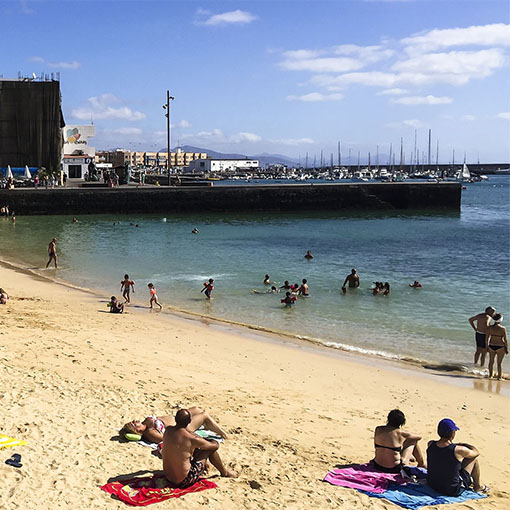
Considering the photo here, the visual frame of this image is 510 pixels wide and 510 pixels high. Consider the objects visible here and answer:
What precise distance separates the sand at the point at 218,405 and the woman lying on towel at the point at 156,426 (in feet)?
0.76

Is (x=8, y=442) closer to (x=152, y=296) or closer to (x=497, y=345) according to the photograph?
(x=497, y=345)

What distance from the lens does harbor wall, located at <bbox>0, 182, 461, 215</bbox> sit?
50219 millimetres

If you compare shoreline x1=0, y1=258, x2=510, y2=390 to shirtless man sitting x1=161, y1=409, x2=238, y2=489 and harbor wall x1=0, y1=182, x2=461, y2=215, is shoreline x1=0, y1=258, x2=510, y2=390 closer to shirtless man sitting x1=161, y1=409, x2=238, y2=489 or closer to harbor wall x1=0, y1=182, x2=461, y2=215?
shirtless man sitting x1=161, y1=409, x2=238, y2=489

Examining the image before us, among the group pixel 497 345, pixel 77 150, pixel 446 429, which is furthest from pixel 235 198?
pixel 446 429

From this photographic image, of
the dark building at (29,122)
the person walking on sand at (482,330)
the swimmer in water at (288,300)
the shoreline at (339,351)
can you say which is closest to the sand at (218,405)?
the shoreline at (339,351)

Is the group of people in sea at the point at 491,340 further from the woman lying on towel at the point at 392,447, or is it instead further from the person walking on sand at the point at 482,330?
the woman lying on towel at the point at 392,447

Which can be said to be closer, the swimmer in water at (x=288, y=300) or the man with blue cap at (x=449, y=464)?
the man with blue cap at (x=449, y=464)

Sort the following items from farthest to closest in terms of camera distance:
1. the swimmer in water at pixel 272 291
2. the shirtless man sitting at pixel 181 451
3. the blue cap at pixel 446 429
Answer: the swimmer in water at pixel 272 291 → the blue cap at pixel 446 429 → the shirtless man sitting at pixel 181 451

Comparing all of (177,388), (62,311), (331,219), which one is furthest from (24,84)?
(177,388)

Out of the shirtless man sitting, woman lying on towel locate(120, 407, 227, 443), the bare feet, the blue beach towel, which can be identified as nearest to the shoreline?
the blue beach towel

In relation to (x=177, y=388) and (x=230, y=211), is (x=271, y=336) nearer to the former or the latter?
(x=177, y=388)

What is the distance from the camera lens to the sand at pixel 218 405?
6129 mm

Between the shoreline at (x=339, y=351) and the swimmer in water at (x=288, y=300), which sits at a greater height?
the swimmer in water at (x=288, y=300)

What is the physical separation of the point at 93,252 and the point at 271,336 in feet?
59.0
